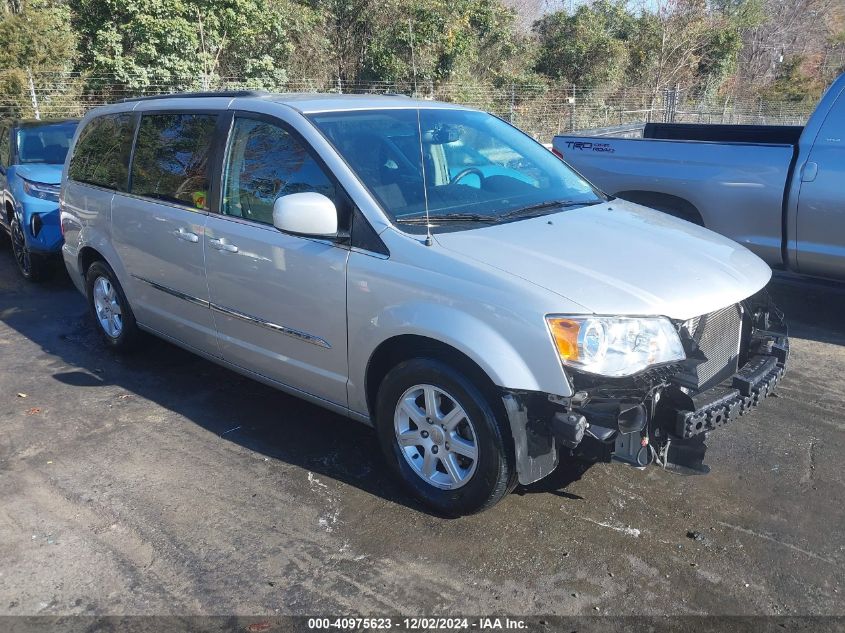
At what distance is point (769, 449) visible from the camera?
4109mm

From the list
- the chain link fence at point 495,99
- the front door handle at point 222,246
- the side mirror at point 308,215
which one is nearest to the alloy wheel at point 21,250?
the front door handle at point 222,246

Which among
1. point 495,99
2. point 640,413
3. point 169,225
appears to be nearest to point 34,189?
point 169,225

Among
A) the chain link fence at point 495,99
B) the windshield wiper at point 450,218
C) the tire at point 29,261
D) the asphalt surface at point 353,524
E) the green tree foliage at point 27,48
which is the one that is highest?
the green tree foliage at point 27,48

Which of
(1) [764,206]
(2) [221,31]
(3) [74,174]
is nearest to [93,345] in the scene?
(3) [74,174]

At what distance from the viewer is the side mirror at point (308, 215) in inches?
140

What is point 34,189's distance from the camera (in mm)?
7895

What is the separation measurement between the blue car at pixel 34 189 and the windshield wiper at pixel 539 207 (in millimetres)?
5650

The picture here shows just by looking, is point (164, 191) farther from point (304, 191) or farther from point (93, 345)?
point (93, 345)

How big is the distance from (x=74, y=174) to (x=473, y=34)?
1867 cm

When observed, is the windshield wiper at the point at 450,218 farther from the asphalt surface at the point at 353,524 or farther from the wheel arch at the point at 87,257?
the wheel arch at the point at 87,257

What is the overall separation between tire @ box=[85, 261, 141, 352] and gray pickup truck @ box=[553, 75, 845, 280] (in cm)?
412

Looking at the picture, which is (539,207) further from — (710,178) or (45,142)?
(45,142)

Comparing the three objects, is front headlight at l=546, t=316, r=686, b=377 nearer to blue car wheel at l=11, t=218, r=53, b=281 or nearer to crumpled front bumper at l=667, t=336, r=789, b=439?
crumpled front bumper at l=667, t=336, r=789, b=439

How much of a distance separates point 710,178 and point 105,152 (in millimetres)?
4717
